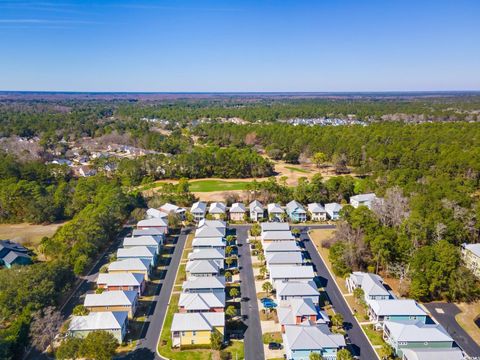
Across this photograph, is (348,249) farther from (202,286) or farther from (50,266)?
(50,266)

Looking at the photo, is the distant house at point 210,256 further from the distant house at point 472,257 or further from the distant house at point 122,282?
the distant house at point 472,257

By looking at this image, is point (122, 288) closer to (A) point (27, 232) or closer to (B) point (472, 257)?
(A) point (27, 232)

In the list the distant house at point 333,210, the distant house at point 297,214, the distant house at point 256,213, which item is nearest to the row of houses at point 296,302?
the distant house at point 256,213

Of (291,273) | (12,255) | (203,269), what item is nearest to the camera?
(291,273)

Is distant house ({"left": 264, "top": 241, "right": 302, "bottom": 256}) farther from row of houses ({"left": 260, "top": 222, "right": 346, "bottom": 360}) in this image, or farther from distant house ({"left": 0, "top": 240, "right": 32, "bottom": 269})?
distant house ({"left": 0, "top": 240, "right": 32, "bottom": 269})

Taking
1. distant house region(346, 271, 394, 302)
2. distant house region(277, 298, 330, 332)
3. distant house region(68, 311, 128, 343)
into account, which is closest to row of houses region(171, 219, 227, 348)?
distant house region(68, 311, 128, 343)

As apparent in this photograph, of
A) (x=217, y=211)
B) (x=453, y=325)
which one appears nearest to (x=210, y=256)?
(x=217, y=211)
